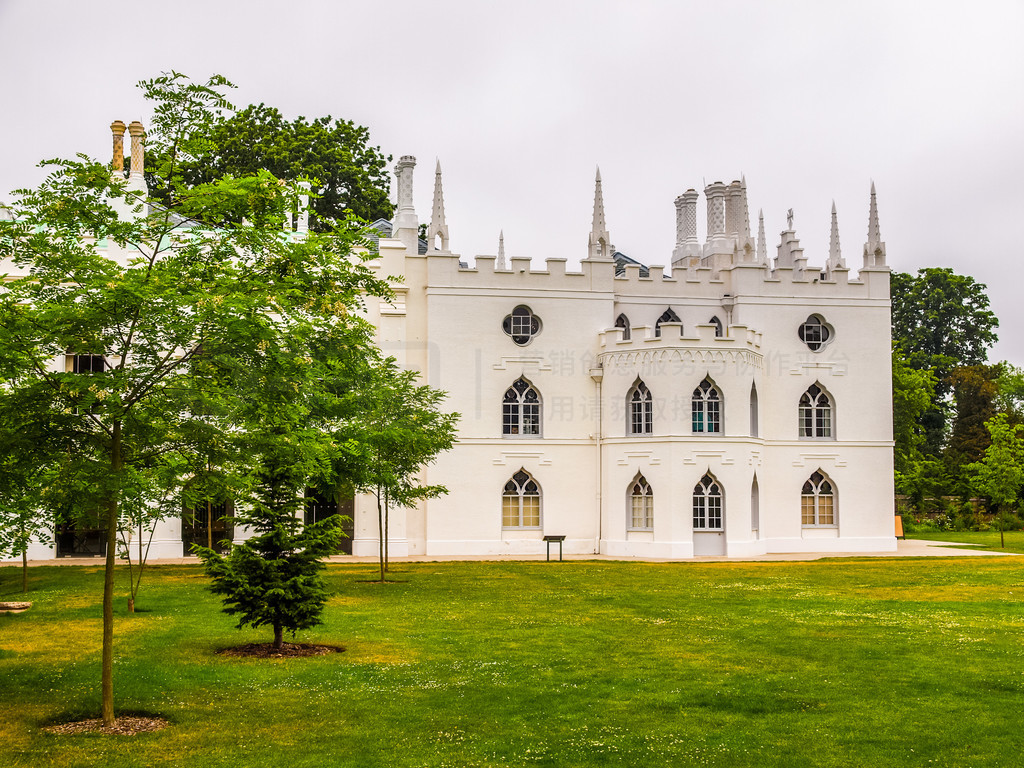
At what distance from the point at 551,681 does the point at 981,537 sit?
3604 centimetres

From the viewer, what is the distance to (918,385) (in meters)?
50.1

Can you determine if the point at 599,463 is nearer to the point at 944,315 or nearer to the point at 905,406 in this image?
the point at 905,406

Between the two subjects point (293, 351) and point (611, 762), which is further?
point (293, 351)

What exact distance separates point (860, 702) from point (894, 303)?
206 feet

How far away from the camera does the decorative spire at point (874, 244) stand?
36475 millimetres

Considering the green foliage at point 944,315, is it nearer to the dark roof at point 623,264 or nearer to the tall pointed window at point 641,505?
the dark roof at point 623,264

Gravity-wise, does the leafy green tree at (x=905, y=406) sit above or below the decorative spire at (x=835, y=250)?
below

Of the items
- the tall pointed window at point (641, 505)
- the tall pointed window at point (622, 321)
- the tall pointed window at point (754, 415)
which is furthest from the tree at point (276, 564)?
the tall pointed window at point (622, 321)

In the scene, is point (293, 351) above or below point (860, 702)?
above

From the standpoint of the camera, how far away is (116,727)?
10.4 m

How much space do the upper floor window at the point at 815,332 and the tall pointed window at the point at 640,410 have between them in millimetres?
6435

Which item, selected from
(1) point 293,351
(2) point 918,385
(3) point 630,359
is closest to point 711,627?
(1) point 293,351

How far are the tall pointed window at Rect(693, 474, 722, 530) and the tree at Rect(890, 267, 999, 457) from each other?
136ft

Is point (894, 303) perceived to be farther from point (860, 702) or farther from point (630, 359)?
point (860, 702)
